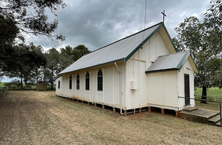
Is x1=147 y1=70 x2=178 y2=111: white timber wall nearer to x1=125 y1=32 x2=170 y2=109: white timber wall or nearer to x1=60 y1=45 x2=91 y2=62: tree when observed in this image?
x1=125 y1=32 x2=170 y2=109: white timber wall

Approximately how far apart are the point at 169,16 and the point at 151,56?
11.6 feet

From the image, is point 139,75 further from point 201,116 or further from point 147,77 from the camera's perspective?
point 201,116

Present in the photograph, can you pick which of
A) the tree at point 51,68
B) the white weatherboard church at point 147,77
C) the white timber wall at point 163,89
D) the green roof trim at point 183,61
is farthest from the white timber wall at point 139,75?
the tree at point 51,68

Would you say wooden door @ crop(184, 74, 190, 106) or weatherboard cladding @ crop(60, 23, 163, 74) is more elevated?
weatherboard cladding @ crop(60, 23, 163, 74)

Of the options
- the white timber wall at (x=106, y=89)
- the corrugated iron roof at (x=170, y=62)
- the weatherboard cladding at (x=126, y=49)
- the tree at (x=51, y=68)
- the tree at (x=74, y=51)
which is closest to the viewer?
the corrugated iron roof at (x=170, y=62)

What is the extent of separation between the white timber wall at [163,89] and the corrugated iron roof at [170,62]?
274 millimetres

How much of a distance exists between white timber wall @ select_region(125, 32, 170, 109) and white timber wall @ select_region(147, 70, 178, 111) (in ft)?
1.02

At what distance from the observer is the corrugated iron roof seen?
277 inches

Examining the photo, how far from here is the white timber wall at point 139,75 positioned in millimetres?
7582

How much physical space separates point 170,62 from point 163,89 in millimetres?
1601

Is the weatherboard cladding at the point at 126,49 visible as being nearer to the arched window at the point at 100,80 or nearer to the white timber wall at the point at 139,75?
the white timber wall at the point at 139,75

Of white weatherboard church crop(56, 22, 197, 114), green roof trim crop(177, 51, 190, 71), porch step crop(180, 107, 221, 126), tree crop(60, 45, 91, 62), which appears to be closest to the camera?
porch step crop(180, 107, 221, 126)

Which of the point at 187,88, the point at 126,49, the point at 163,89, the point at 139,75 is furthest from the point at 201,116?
the point at 126,49

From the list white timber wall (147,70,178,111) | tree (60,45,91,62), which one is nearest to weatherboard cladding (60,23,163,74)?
white timber wall (147,70,178,111)
